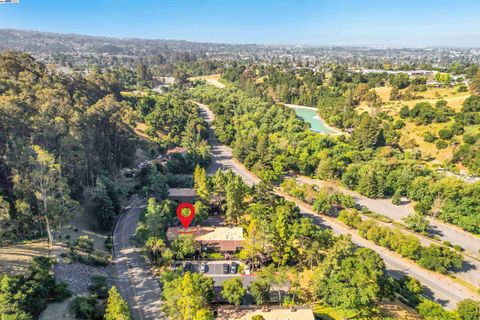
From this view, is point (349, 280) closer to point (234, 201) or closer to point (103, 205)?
point (234, 201)

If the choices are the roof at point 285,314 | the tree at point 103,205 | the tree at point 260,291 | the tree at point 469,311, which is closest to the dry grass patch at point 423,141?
the tree at point 469,311

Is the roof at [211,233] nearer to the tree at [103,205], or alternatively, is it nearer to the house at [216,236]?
the house at [216,236]

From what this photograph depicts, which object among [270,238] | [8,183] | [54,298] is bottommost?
[54,298]

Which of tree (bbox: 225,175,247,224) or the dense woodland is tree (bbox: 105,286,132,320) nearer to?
tree (bbox: 225,175,247,224)

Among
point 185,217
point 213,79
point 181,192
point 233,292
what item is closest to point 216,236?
point 185,217

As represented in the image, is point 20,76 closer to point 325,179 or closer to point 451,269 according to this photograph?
point 325,179

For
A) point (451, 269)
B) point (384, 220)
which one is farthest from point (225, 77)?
point (451, 269)
